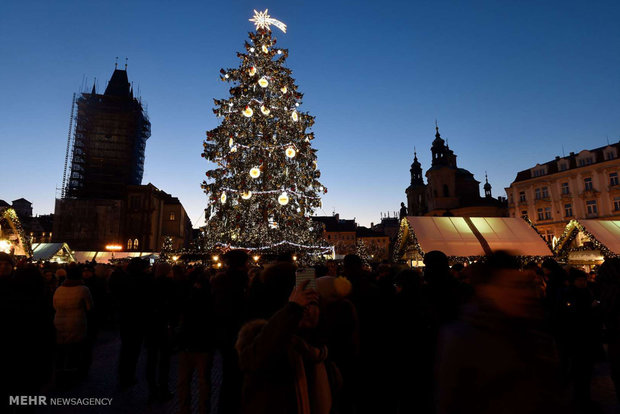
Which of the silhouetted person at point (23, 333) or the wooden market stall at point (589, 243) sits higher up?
the wooden market stall at point (589, 243)

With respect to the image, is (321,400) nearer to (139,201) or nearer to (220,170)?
(220,170)

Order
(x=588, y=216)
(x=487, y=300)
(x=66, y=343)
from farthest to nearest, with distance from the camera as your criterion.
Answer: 1. (x=588, y=216)
2. (x=66, y=343)
3. (x=487, y=300)

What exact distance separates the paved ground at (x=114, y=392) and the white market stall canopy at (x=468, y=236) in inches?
361

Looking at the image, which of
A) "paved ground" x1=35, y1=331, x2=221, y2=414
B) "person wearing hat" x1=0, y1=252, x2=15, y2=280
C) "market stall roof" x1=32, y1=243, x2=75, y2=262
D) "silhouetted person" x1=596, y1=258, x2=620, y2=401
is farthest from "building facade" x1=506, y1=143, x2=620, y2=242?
"market stall roof" x1=32, y1=243, x2=75, y2=262

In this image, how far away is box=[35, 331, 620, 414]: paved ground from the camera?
5.21 m

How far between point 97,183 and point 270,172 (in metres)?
45.5

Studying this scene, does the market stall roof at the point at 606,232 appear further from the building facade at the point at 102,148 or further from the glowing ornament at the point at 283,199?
the building facade at the point at 102,148

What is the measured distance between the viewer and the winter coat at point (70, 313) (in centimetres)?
617

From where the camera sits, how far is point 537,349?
6.46 feet

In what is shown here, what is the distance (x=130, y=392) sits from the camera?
5.94 meters

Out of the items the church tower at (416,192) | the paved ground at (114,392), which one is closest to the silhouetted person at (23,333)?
the paved ground at (114,392)

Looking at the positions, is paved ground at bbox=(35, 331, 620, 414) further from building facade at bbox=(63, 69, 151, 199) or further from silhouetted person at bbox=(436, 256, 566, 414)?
building facade at bbox=(63, 69, 151, 199)

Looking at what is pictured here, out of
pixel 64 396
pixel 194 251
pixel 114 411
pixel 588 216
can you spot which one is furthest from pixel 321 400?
pixel 588 216

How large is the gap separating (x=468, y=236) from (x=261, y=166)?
34.5ft
